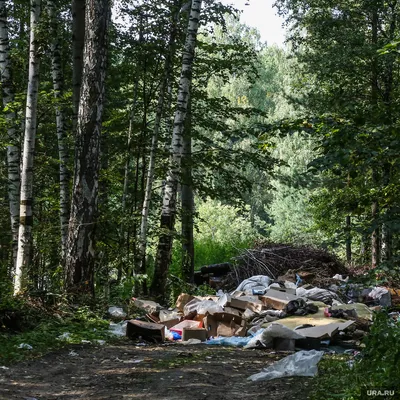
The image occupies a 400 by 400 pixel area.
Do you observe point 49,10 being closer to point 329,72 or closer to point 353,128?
point 353,128

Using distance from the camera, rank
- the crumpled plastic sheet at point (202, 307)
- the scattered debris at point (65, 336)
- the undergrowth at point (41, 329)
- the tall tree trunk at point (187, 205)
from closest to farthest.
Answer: the undergrowth at point (41, 329), the scattered debris at point (65, 336), the crumpled plastic sheet at point (202, 307), the tall tree trunk at point (187, 205)

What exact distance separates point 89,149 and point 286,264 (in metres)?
8.14

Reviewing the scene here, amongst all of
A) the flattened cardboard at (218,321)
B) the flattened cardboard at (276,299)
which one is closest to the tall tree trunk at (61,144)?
the flattened cardboard at (218,321)

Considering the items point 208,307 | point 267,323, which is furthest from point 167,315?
point 267,323

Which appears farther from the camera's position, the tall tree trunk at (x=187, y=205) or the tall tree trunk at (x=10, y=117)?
the tall tree trunk at (x=187, y=205)

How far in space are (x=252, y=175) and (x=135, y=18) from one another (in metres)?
46.3

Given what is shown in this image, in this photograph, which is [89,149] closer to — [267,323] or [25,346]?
[25,346]

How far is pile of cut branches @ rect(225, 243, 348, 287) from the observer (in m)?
14.6

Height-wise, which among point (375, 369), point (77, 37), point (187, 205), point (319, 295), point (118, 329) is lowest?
point (118, 329)

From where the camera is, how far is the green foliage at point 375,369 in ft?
10.9

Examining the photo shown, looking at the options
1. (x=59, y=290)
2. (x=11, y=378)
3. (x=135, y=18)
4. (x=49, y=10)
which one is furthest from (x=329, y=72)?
(x=11, y=378)

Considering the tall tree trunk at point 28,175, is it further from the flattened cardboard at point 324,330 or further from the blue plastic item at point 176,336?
the flattened cardboard at point 324,330

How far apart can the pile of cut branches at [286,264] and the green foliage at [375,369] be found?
9.55m

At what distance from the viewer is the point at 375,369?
363 cm
